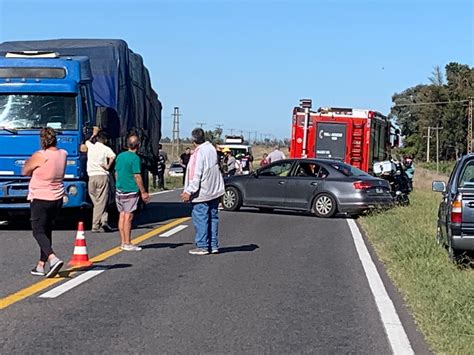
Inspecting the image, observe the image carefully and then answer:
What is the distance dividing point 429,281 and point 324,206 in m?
10.1

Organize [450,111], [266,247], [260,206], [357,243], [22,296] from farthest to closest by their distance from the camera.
→ [450,111]
[260,206]
[357,243]
[266,247]
[22,296]

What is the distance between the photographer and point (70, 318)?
7.75 m

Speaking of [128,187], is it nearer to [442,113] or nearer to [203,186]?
[203,186]

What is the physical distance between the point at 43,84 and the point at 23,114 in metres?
0.63

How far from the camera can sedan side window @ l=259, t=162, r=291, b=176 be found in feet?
67.9

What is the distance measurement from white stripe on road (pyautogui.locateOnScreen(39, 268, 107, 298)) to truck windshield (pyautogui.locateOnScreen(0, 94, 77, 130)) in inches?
186

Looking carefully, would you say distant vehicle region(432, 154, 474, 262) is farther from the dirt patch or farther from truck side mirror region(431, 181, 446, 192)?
the dirt patch

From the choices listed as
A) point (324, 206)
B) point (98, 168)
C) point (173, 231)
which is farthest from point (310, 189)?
point (98, 168)

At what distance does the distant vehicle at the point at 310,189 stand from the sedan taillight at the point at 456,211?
8.18 metres

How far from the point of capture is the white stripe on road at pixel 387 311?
22.7 feet

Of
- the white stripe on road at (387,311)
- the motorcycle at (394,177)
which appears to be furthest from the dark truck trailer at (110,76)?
the motorcycle at (394,177)

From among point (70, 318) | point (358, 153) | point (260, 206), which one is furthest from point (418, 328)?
point (358, 153)

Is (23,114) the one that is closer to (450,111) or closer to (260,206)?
(260,206)

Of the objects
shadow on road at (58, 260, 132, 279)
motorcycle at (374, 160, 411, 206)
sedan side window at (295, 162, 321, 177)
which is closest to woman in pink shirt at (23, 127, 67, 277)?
shadow on road at (58, 260, 132, 279)
